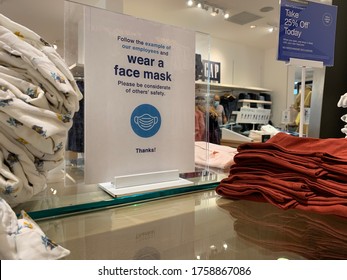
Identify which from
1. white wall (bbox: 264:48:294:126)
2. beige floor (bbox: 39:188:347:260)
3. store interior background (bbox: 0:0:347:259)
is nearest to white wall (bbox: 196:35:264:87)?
white wall (bbox: 264:48:294:126)

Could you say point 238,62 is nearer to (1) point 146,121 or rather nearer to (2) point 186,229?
(1) point 146,121

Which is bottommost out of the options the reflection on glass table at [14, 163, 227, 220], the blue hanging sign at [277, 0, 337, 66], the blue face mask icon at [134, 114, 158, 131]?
the reflection on glass table at [14, 163, 227, 220]

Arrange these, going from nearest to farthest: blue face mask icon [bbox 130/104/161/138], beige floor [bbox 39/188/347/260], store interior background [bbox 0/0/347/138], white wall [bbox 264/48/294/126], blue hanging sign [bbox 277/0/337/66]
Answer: beige floor [bbox 39/188/347/260], blue face mask icon [bbox 130/104/161/138], blue hanging sign [bbox 277/0/337/66], store interior background [bbox 0/0/347/138], white wall [bbox 264/48/294/126]

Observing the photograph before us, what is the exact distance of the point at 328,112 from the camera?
1043mm

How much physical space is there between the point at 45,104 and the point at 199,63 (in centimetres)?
44

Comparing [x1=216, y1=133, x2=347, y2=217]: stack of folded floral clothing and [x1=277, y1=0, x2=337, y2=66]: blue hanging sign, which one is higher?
[x1=277, y1=0, x2=337, y2=66]: blue hanging sign

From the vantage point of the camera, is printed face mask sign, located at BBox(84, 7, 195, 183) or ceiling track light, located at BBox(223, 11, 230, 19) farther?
ceiling track light, located at BBox(223, 11, 230, 19)

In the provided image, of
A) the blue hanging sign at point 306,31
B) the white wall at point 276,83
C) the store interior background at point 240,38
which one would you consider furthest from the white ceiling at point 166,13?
the blue hanging sign at point 306,31

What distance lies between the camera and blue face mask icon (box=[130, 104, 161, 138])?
0.61 m

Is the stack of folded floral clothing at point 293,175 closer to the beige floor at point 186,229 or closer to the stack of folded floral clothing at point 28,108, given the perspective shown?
the beige floor at point 186,229

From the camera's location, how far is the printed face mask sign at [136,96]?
566 mm

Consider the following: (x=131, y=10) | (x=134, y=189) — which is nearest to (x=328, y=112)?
(x=134, y=189)

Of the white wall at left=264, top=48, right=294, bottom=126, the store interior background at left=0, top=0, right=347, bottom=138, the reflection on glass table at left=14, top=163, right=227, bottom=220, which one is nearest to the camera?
the reflection on glass table at left=14, top=163, right=227, bottom=220

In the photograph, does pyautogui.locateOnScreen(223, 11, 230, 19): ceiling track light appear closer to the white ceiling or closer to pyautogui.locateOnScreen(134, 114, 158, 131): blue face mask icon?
the white ceiling
